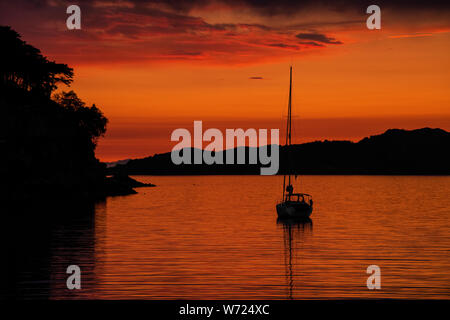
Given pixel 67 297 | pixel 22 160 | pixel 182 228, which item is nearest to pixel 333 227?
pixel 182 228

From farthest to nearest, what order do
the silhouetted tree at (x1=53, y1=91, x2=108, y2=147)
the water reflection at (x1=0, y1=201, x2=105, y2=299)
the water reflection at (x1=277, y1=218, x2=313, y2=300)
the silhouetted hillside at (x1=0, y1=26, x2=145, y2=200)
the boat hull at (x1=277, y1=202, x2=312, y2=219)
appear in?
the silhouetted tree at (x1=53, y1=91, x2=108, y2=147)
the silhouetted hillside at (x1=0, y1=26, x2=145, y2=200)
the boat hull at (x1=277, y1=202, x2=312, y2=219)
the water reflection at (x1=277, y1=218, x2=313, y2=300)
the water reflection at (x1=0, y1=201, x2=105, y2=299)

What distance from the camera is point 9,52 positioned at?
93.7m

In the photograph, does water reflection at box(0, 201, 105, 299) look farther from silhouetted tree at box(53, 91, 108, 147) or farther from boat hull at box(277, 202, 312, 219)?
silhouetted tree at box(53, 91, 108, 147)

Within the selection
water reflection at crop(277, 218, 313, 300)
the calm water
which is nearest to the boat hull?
water reflection at crop(277, 218, 313, 300)

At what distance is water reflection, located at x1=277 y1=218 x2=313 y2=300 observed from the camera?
95.8 ft

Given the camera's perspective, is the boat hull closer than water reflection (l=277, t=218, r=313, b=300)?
No

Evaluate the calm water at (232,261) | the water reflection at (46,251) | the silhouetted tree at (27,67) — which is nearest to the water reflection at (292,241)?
the calm water at (232,261)

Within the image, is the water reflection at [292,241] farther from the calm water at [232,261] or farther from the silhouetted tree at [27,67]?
the silhouetted tree at [27,67]

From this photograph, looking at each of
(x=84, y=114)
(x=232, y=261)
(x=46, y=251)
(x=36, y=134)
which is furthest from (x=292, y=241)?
(x=84, y=114)

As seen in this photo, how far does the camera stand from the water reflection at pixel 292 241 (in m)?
29.2

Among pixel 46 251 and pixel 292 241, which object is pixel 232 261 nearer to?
pixel 46 251

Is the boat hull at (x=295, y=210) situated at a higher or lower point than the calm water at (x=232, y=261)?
higher

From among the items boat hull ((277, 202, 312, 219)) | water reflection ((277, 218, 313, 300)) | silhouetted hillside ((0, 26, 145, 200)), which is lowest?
water reflection ((277, 218, 313, 300))
